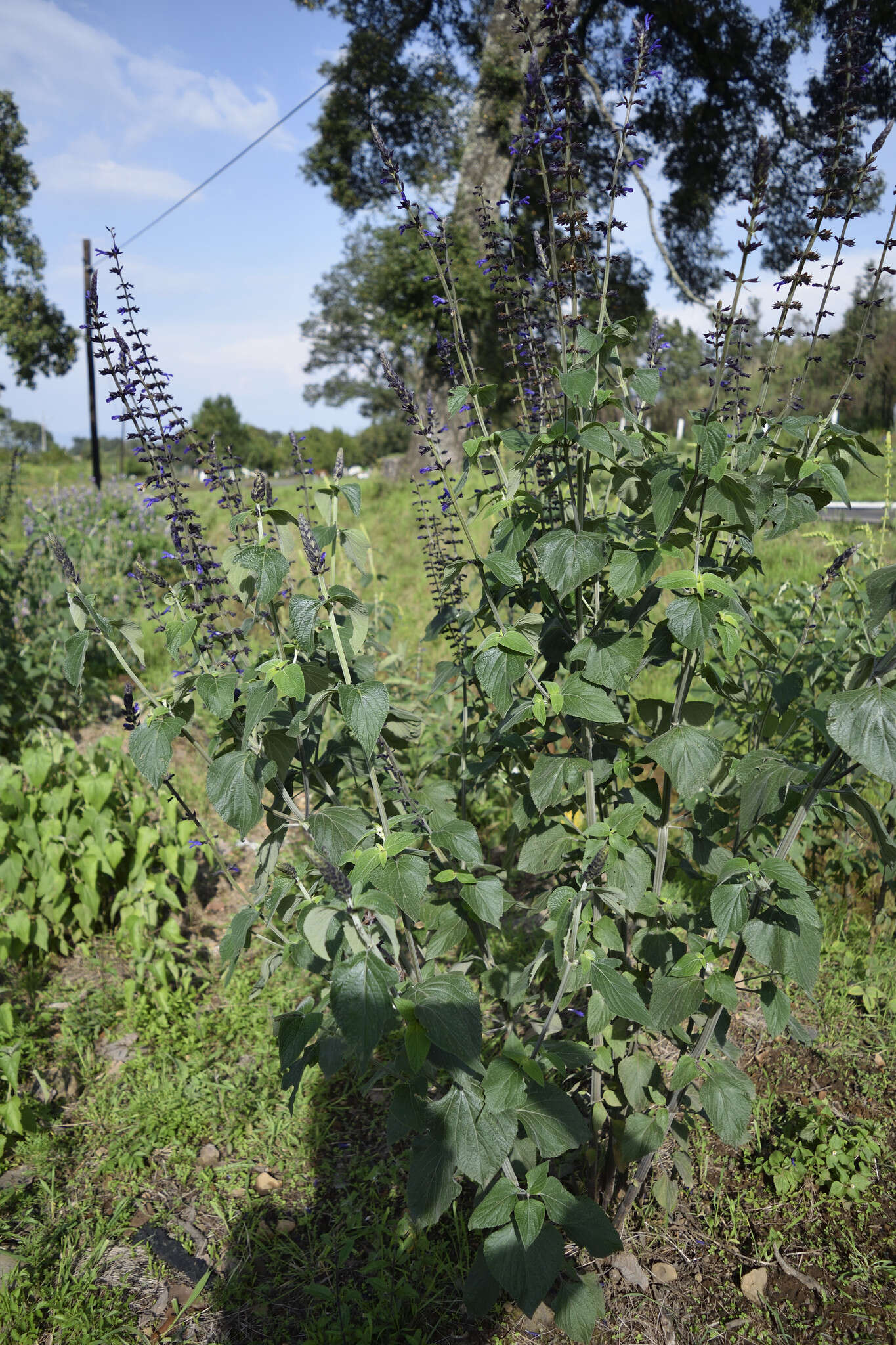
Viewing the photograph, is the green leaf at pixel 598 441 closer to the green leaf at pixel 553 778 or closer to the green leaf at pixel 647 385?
the green leaf at pixel 647 385

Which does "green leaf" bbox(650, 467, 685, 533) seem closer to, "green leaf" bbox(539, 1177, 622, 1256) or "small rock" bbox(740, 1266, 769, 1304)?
"green leaf" bbox(539, 1177, 622, 1256)

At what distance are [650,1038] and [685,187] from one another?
47.3 feet

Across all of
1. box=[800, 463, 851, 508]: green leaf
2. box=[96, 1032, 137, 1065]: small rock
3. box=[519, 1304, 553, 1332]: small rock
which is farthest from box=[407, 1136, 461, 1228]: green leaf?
box=[96, 1032, 137, 1065]: small rock

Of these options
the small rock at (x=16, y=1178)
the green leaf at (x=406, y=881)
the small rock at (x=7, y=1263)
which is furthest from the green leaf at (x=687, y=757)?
the small rock at (x=16, y=1178)

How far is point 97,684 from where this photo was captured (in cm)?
570

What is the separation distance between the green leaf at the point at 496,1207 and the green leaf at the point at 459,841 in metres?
0.62

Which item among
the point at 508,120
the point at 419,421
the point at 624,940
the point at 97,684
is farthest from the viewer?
the point at 508,120

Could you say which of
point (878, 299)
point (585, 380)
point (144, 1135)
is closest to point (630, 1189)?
point (144, 1135)

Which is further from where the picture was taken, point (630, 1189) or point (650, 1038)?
point (650, 1038)

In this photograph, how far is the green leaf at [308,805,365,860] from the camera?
1.55m

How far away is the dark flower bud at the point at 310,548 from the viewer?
4.40ft

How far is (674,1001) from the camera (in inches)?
62.7

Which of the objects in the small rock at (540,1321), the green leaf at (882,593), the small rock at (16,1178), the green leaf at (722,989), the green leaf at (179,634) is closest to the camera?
the green leaf at (882,593)

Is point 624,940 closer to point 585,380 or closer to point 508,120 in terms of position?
point 585,380
